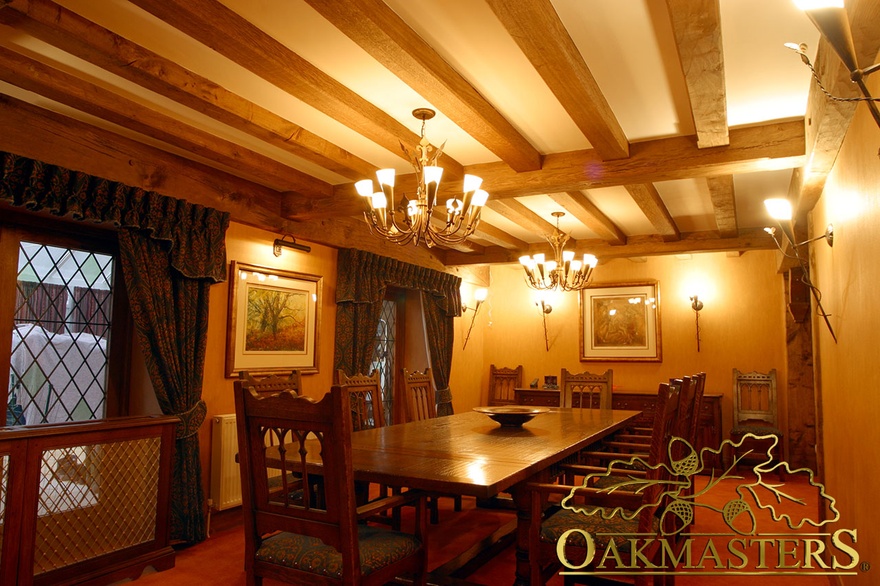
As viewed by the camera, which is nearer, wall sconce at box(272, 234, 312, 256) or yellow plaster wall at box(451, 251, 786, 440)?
wall sconce at box(272, 234, 312, 256)

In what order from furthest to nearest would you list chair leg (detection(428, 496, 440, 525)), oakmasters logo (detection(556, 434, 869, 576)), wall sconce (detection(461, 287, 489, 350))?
wall sconce (detection(461, 287, 489, 350)), chair leg (detection(428, 496, 440, 525)), oakmasters logo (detection(556, 434, 869, 576))

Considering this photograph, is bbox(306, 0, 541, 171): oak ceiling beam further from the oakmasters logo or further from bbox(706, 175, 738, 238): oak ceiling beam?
the oakmasters logo

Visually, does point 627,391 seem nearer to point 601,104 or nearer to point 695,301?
point 695,301

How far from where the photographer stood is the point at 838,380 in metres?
2.77

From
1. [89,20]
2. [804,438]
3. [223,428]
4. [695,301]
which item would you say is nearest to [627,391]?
[695,301]

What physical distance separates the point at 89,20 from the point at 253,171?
149cm

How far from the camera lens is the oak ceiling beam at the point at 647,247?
553 centimetres

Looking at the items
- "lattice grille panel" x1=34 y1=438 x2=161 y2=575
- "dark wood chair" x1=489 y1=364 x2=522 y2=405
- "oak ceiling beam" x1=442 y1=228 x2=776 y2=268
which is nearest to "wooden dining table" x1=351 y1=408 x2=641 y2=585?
"lattice grille panel" x1=34 y1=438 x2=161 y2=575

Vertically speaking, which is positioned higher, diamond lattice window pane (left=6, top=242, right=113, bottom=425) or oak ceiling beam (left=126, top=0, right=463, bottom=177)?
oak ceiling beam (left=126, top=0, right=463, bottom=177)

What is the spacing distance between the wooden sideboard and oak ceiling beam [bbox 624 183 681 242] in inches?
61.3

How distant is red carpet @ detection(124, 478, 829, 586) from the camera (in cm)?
304

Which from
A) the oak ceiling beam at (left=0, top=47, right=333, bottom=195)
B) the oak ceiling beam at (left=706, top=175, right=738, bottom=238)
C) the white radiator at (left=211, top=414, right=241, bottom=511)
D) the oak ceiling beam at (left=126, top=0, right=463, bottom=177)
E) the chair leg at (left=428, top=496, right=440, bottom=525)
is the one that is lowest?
the chair leg at (left=428, top=496, right=440, bottom=525)

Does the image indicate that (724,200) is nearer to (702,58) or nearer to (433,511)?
(702,58)

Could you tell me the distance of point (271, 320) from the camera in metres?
4.37
